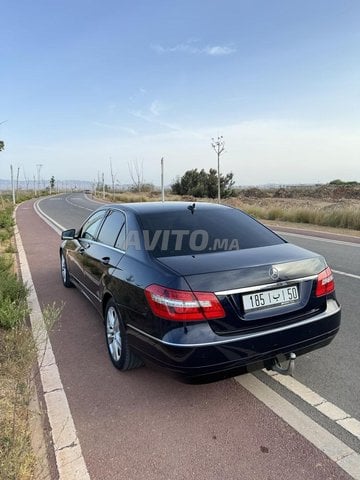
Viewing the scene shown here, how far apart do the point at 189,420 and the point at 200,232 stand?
62.3 inches

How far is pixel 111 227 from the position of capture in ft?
14.5

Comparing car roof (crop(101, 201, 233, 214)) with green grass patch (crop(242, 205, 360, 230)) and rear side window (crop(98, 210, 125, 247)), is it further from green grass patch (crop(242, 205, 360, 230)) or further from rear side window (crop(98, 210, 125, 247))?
green grass patch (crop(242, 205, 360, 230))

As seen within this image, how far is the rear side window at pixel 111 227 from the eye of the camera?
4.16 metres

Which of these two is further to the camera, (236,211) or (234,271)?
(236,211)

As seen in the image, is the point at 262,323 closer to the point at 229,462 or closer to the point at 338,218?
the point at 229,462

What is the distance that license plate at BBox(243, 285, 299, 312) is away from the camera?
2.84 meters

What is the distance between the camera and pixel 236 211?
434 cm

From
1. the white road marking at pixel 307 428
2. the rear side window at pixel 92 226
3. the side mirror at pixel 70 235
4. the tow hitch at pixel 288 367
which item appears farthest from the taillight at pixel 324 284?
the side mirror at pixel 70 235

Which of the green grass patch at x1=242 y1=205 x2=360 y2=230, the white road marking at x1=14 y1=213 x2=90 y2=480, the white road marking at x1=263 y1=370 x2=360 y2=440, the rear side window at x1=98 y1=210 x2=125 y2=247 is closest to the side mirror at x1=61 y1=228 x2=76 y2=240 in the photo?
the rear side window at x1=98 y1=210 x2=125 y2=247

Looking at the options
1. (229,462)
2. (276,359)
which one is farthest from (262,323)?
(229,462)

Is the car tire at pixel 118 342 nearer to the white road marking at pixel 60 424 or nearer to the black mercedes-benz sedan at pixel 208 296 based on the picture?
the black mercedes-benz sedan at pixel 208 296

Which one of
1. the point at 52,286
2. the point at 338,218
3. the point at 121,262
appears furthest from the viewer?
the point at 338,218

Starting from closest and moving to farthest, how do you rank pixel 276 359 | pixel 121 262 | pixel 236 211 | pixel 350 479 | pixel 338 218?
1. pixel 350 479
2. pixel 276 359
3. pixel 121 262
4. pixel 236 211
5. pixel 338 218

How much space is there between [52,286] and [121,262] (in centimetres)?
374
